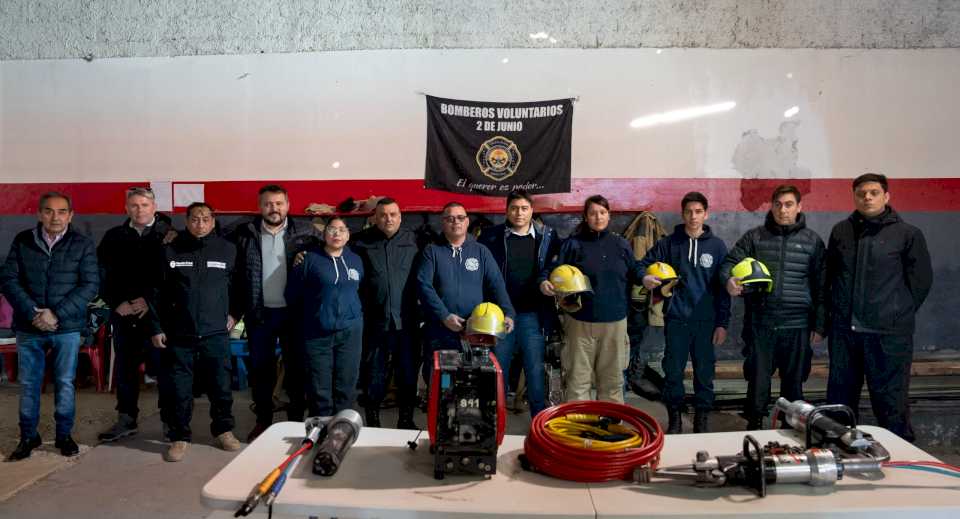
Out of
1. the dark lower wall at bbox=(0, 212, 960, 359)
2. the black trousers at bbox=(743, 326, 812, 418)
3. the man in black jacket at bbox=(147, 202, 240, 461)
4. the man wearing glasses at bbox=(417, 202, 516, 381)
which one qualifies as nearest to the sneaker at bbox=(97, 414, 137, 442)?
the man in black jacket at bbox=(147, 202, 240, 461)

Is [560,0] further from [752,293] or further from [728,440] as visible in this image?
[728,440]

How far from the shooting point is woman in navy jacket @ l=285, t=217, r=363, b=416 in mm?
3338

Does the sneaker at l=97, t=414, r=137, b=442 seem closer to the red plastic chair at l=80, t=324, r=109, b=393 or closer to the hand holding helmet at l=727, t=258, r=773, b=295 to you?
the red plastic chair at l=80, t=324, r=109, b=393

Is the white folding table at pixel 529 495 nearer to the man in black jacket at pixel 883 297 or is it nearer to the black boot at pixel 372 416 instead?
the man in black jacket at pixel 883 297

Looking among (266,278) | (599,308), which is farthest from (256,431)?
(599,308)

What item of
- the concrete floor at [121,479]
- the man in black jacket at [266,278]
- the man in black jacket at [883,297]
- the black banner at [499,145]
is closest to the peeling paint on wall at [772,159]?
the black banner at [499,145]

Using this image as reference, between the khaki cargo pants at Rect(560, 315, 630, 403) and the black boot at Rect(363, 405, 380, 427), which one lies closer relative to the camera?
the khaki cargo pants at Rect(560, 315, 630, 403)

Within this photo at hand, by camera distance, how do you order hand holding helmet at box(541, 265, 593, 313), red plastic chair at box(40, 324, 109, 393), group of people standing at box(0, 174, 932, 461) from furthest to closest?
red plastic chair at box(40, 324, 109, 393), group of people standing at box(0, 174, 932, 461), hand holding helmet at box(541, 265, 593, 313)

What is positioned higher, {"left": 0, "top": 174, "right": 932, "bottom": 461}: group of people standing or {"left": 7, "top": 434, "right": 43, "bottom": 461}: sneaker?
{"left": 0, "top": 174, "right": 932, "bottom": 461}: group of people standing

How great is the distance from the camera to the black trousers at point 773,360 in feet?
11.4

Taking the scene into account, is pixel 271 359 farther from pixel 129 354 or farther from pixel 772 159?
pixel 772 159

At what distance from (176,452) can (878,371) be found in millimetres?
4167

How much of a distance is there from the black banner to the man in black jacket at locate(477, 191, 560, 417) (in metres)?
1.48

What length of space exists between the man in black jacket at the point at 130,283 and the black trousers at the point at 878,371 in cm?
424
